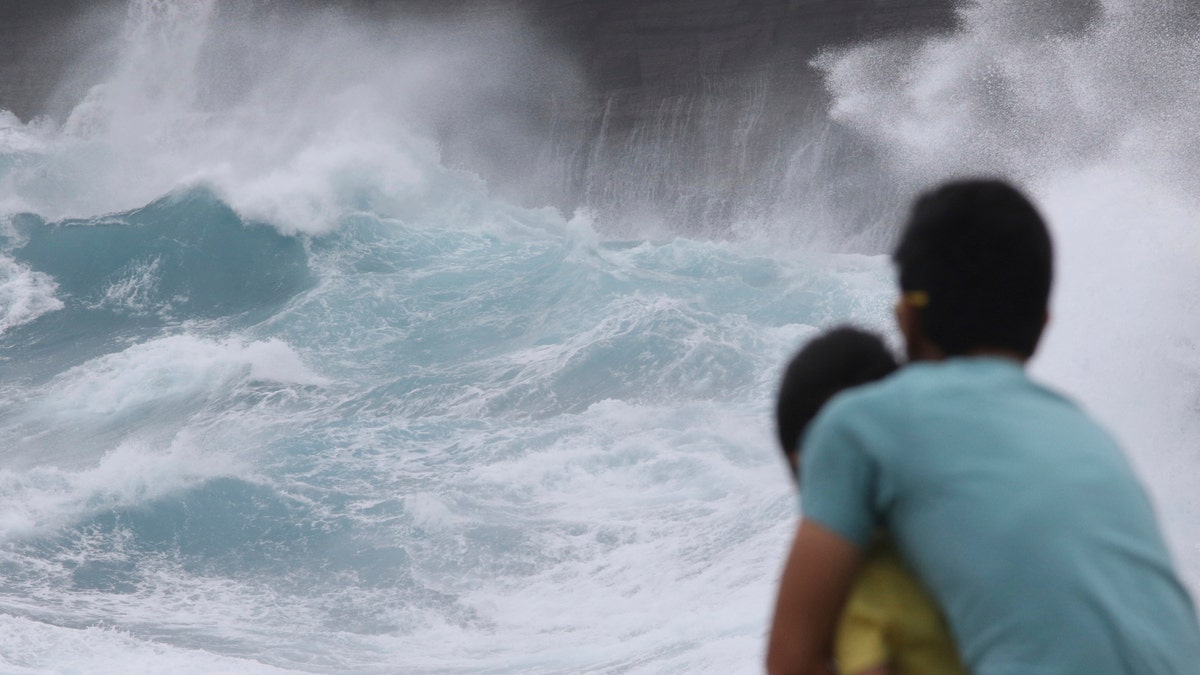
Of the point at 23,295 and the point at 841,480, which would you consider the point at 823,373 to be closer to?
the point at 841,480

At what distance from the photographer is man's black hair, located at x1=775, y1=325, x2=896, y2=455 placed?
2.76 ft

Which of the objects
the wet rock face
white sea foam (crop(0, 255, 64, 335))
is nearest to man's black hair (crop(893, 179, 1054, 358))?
white sea foam (crop(0, 255, 64, 335))

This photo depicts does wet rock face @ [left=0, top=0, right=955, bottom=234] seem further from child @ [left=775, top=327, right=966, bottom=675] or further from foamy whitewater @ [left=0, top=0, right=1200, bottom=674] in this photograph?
child @ [left=775, top=327, right=966, bottom=675]

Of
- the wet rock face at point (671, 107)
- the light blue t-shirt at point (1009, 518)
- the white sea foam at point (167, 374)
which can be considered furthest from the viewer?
the wet rock face at point (671, 107)

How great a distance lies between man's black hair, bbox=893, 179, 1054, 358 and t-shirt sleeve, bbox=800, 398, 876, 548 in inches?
4.8

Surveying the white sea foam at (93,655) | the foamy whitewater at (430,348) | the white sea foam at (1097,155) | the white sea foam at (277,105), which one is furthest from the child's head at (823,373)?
the white sea foam at (277,105)

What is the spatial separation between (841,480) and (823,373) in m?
0.16

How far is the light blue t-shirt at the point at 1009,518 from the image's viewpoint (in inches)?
26.2

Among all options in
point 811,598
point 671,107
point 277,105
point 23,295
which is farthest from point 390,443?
point 277,105

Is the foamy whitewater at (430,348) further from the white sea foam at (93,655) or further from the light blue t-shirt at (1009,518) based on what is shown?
the light blue t-shirt at (1009,518)

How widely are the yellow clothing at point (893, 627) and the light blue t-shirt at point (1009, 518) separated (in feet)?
0.05

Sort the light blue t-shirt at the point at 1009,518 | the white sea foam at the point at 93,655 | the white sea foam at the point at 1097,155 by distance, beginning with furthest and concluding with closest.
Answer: the white sea foam at the point at 1097,155
the white sea foam at the point at 93,655
the light blue t-shirt at the point at 1009,518

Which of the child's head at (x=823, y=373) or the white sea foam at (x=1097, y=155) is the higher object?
the white sea foam at (x=1097, y=155)

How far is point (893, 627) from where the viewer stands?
708 mm
